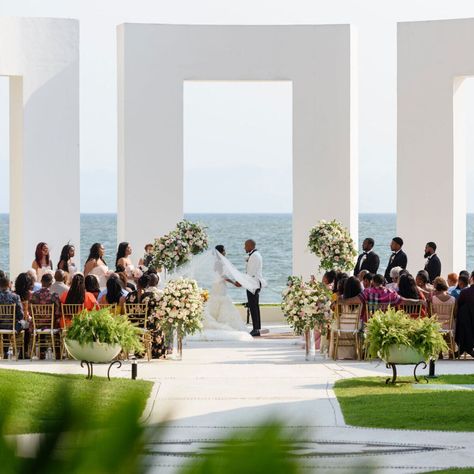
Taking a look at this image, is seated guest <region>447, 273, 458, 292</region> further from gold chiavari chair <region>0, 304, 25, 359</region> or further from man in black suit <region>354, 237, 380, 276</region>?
gold chiavari chair <region>0, 304, 25, 359</region>

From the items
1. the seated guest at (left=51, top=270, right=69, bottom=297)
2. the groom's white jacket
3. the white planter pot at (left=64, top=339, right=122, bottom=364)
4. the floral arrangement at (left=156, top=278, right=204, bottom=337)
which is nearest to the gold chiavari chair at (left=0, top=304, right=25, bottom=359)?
the seated guest at (left=51, top=270, right=69, bottom=297)

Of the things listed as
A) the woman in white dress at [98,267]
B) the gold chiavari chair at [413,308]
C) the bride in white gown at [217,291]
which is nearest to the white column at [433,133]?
the bride in white gown at [217,291]

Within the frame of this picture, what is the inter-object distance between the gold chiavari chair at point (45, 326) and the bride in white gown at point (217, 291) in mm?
3615

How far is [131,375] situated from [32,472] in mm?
13587

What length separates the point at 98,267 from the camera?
18891 mm

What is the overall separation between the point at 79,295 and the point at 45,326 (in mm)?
629

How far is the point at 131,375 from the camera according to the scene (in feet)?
47.5

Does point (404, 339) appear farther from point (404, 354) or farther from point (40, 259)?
point (40, 259)

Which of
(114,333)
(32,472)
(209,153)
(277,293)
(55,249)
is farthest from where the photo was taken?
(209,153)

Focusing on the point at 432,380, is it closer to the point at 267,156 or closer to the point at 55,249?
the point at 55,249

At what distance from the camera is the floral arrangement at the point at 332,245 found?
2089 cm

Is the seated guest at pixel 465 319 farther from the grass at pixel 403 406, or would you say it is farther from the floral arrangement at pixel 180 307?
the floral arrangement at pixel 180 307

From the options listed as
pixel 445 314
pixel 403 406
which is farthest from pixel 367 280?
pixel 403 406

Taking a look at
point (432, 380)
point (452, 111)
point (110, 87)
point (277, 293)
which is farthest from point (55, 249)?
point (110, 87)
